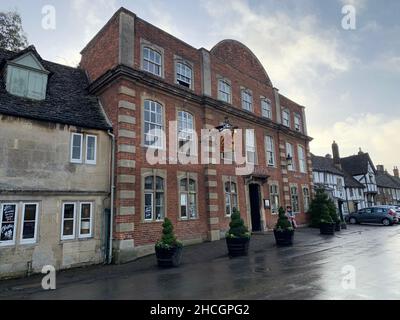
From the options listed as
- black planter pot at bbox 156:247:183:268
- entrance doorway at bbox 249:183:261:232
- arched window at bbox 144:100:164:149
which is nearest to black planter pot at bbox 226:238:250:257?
black planter pot at bbox 156:247:183:268

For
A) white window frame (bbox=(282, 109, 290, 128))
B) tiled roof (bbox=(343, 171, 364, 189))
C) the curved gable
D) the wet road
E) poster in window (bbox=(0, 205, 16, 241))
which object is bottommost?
the wet road

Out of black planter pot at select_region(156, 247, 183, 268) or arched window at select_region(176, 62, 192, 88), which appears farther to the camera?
arched window at select_region(176, 62, 192, 88)

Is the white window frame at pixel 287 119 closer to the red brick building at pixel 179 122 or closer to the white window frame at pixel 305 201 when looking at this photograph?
the red brick building at pixel 179 122

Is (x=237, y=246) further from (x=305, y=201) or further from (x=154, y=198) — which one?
(x=305, y=201)

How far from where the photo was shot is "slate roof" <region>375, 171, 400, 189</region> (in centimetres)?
5497

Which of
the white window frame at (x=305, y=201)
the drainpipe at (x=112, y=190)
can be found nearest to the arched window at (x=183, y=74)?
the drainpipe at (x=112, y=190)

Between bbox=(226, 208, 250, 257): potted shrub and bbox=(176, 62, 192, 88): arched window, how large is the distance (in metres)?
8.38

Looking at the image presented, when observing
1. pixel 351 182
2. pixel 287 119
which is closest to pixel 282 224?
pixel 287 119

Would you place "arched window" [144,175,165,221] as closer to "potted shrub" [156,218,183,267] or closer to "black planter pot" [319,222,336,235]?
"potted shrub" [156,218,183,267]

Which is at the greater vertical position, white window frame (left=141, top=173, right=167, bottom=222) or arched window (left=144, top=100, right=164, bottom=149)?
arched window (left=144, top=100, right=164, bottom=149)

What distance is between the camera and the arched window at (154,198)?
13191 mm

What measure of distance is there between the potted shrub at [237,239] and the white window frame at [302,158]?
14.7 m
